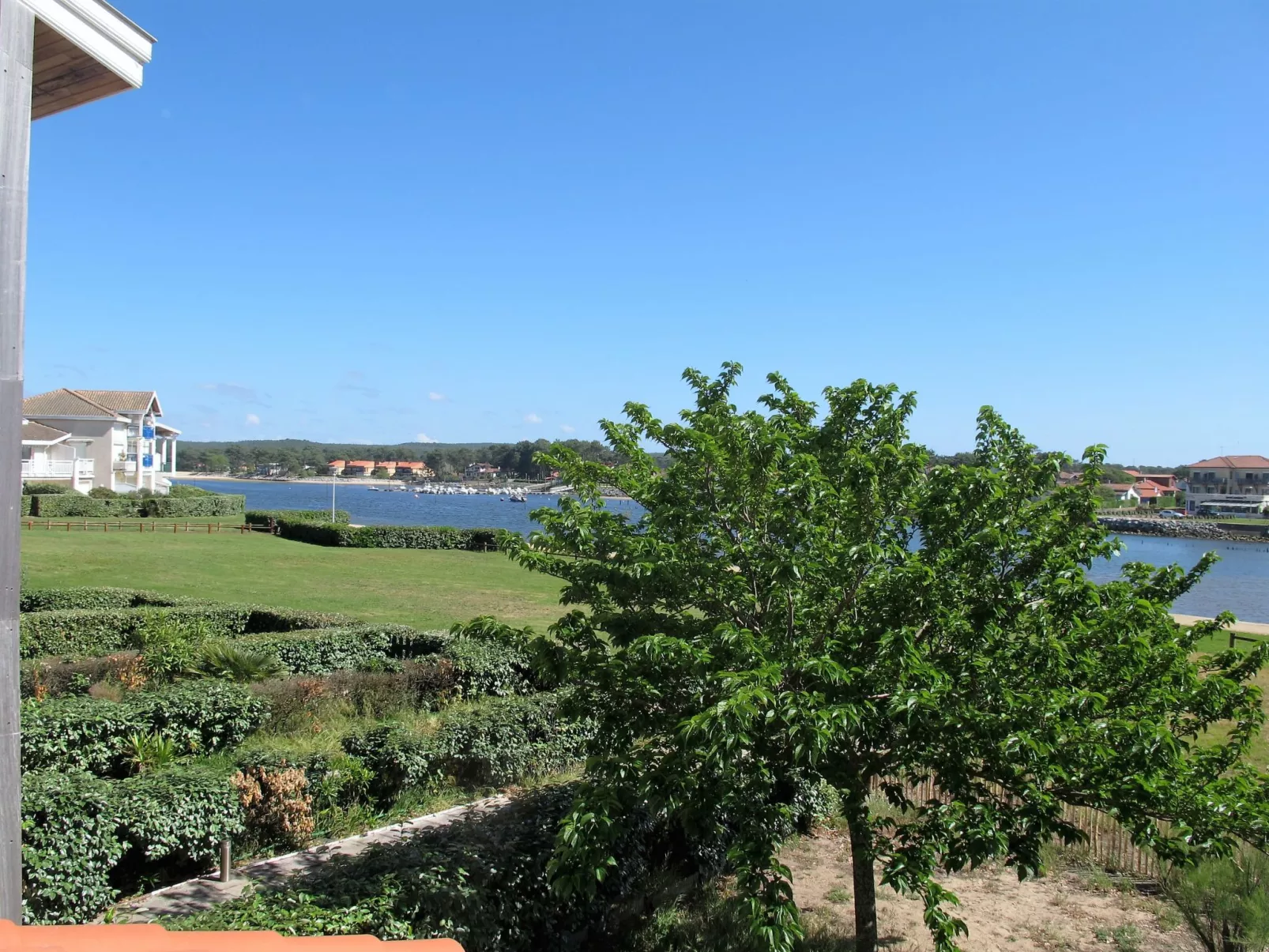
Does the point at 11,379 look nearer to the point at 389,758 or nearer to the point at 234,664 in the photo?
the point at 389,758

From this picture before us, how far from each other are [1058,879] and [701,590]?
293 inches

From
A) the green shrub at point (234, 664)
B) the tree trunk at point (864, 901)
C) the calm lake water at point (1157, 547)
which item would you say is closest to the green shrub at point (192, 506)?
the calm lake water at point (1157, 547)

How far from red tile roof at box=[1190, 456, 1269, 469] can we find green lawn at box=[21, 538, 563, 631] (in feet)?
561

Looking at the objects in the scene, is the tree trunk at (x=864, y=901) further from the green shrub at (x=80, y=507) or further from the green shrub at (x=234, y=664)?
the green shrub at (x=80, y=507)

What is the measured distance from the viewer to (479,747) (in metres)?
11.8

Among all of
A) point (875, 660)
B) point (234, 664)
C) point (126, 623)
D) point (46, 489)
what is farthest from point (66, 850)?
point (46, 489)

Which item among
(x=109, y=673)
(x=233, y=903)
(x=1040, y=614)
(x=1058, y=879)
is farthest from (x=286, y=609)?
(x=1040, y=614)

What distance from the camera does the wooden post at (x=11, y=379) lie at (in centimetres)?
412

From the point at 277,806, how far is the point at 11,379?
6.84 meters

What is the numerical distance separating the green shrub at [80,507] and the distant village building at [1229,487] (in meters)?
173


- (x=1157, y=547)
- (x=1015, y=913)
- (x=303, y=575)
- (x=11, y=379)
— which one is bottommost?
(x=1157, y=547)

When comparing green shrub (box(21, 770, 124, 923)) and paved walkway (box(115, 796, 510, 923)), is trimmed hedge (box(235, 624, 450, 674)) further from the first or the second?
green shrub (box(21, 770, 124, 923))

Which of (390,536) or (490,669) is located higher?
(490,669)

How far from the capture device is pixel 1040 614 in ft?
22.3
